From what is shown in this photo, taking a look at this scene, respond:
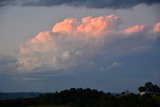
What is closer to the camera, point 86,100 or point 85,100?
point 85,100

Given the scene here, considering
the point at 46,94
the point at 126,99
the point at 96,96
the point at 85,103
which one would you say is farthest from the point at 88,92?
the point at 126,99

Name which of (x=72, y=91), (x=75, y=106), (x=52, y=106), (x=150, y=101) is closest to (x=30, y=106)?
(x=52, y=106)

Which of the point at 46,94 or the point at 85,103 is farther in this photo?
the point at 46,94

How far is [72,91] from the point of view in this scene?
18188 cm

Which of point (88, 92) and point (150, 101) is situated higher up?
point (88, 92)

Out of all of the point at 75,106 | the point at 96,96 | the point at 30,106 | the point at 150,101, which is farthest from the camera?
the point at 96,96

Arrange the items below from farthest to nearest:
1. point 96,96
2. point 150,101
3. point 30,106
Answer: point 96,96 < point 30,106 < point 150,101

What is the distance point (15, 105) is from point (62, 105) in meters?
18.3

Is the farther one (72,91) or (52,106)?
→ (72,91)

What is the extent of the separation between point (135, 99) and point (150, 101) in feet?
20.8

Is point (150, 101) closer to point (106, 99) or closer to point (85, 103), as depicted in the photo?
point (106, 99)

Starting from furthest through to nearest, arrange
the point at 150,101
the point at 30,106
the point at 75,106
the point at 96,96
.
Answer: the point at 96,96, the point at 30,106, the point at 75,106, the point at 150,101

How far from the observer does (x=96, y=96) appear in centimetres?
17388

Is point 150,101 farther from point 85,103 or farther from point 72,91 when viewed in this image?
point 72,91
